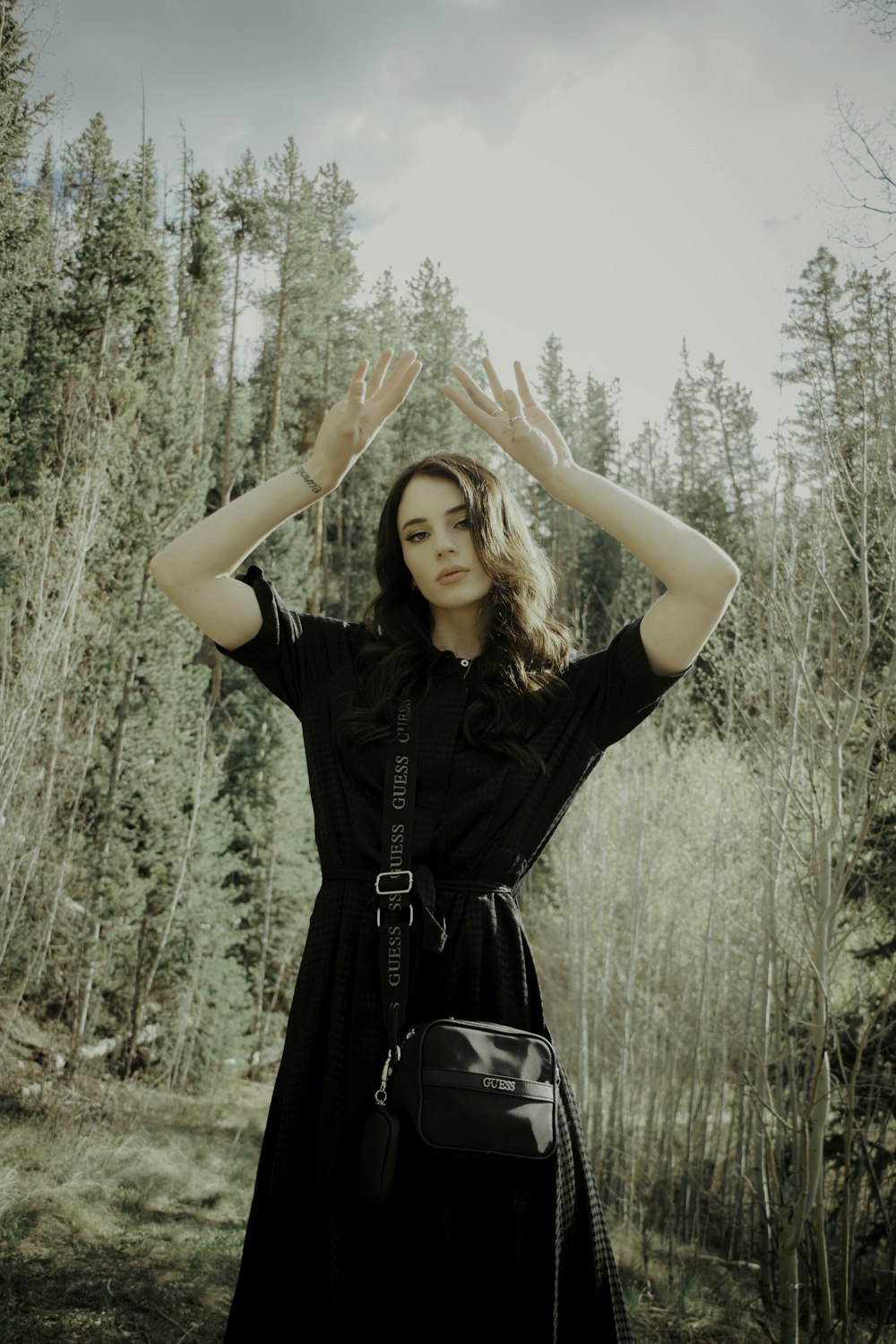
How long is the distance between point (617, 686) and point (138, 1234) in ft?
20.8

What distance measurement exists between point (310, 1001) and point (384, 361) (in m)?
1.18

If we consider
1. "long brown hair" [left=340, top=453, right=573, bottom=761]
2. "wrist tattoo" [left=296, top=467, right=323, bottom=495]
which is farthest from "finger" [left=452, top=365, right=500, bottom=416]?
"wrist tattoo" [left=296, top=467, right=323, bottom=495]

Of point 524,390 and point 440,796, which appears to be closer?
point 440,796

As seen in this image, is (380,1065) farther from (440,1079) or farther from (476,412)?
(476,412)

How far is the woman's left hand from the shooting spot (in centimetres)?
179

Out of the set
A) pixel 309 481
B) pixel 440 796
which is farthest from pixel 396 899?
pixel 309 481

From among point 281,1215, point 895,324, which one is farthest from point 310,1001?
point 895,324

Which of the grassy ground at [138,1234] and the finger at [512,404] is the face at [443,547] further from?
the grassy ground at [138,1234]

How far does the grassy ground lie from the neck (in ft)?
10.8

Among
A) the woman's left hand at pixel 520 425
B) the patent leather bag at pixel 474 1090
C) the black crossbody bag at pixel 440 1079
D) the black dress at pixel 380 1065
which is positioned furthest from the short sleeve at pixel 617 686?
the patent leather bag at pixel 474 1090

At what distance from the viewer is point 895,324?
4.88m

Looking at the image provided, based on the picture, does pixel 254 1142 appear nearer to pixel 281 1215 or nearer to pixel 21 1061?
pixel 21 1061

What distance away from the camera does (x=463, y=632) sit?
6.31 ft

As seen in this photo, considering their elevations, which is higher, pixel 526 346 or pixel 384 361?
pixel 526 346
